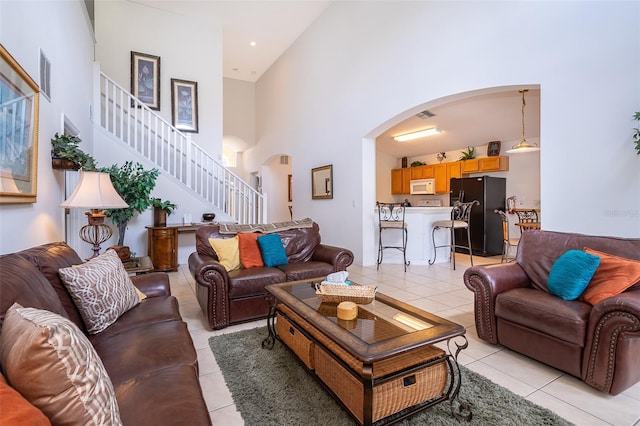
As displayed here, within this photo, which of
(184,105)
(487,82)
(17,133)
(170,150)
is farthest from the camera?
(184,105)

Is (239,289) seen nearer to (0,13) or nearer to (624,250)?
(0,13)

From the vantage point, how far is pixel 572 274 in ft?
7.10

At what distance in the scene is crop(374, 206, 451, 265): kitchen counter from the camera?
218 inches

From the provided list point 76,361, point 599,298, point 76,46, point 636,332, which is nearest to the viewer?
point 76,361

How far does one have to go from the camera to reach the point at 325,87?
254 inches

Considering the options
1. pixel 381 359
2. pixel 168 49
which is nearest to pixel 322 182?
pixel 168 49

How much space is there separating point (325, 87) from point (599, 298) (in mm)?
5693

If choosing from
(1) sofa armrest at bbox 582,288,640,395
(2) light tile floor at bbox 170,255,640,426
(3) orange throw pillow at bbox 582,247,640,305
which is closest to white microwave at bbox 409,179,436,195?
(2) light tile floor at bbox 170,255,640,426

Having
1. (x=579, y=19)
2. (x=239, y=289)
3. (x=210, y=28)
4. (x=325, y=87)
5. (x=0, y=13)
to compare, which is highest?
(x=210, y=28)

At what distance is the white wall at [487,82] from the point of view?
9.30ft

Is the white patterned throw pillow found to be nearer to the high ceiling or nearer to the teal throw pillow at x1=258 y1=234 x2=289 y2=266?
the teal throw pillow at x1=258 y1=234 x2=289 y2=266

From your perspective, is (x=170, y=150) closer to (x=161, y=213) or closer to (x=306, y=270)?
(x=161, y=213)

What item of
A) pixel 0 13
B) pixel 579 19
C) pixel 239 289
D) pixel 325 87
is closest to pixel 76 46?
pixel 0 13

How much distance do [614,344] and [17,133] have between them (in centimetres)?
364
